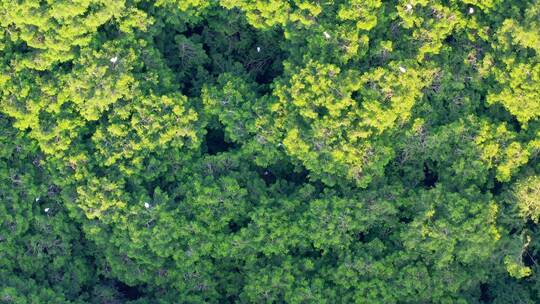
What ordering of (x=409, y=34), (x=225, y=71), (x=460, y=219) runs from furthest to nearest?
(x=225, y=71)
(x=409, y=34)
(x=460, y=219)

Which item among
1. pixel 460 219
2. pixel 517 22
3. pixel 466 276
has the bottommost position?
pixel 466 276

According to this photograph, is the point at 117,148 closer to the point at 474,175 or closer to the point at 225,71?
the point at 225,71

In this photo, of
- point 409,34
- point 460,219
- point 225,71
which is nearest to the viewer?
point 460,219

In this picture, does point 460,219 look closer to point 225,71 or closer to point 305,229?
point 305,229

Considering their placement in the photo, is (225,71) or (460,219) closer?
(460,219)

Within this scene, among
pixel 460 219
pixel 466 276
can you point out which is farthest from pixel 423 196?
pixel 466 276

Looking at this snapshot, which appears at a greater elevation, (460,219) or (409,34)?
(409,34)
